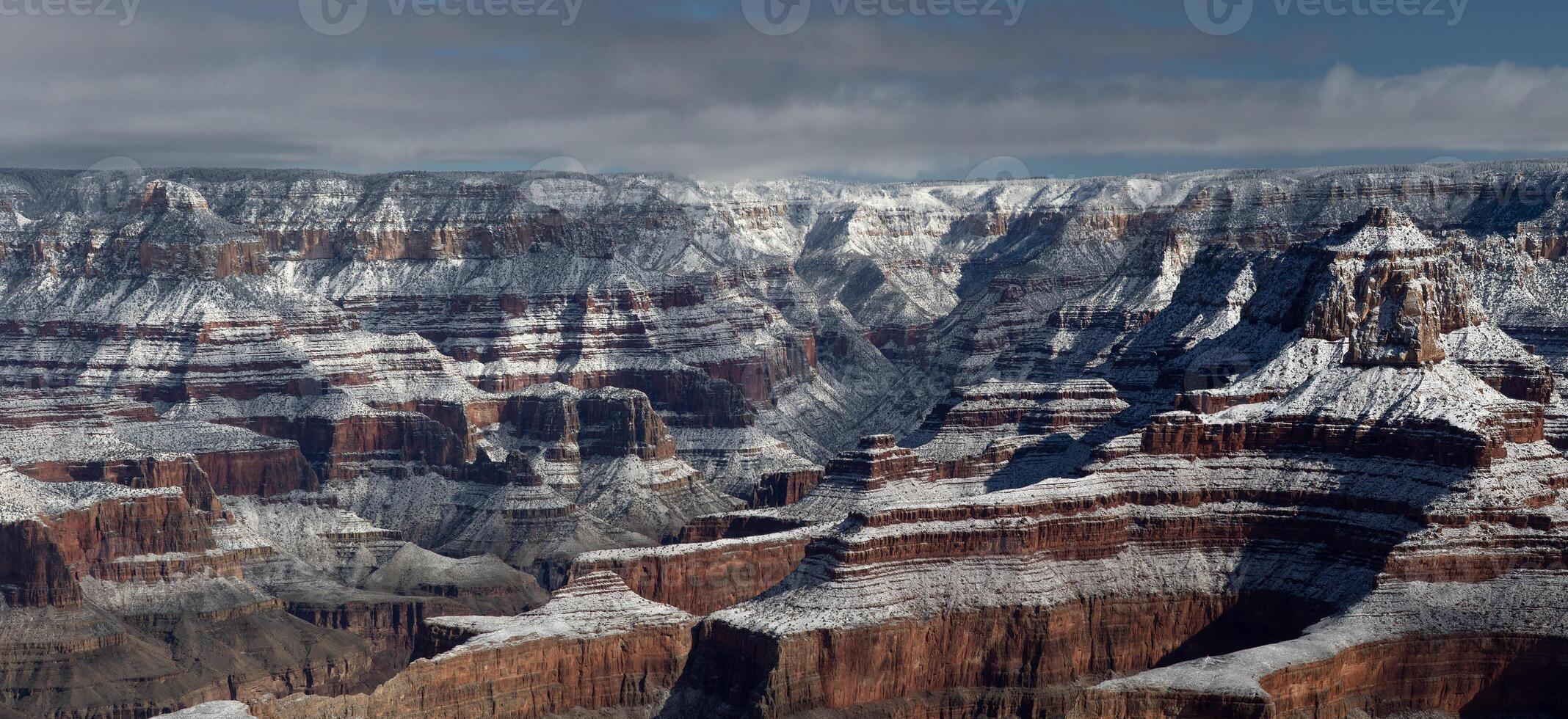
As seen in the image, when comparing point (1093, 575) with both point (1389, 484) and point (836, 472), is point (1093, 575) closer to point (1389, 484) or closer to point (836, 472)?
point (1389, 484)

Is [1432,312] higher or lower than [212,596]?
higher

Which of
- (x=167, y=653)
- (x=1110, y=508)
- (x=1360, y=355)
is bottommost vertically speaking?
(x=167, y=653)

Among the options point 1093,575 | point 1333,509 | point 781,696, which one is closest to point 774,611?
point 781,696

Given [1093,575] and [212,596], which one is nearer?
[1093,575]

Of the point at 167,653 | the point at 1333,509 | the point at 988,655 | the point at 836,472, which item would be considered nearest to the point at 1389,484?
the point at 1333,509

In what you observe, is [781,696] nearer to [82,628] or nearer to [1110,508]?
[1110,508]

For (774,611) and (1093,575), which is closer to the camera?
(774,611)

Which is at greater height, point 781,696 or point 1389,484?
point 1389,484

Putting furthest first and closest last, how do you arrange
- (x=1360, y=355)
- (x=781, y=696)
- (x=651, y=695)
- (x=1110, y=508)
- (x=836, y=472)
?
(x=836, y=472) < (x=1360, y=355) < (x=1110, y=508) < (x=651, y=695) < (x=781, y=696)

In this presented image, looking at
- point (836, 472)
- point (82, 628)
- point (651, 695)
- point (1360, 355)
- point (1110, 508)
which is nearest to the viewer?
point (651, 695)
